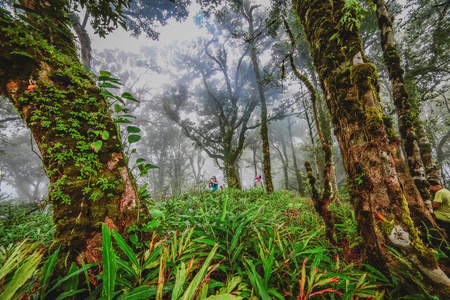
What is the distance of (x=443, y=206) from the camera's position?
122 inches

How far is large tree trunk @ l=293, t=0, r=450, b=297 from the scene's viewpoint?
1.39 metres

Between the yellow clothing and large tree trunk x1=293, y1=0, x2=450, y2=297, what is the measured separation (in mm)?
1527

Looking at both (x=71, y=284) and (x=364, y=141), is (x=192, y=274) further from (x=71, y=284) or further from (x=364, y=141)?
(x=364, y=141)

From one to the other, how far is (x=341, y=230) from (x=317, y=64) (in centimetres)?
301

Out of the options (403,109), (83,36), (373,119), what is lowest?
(373,119)

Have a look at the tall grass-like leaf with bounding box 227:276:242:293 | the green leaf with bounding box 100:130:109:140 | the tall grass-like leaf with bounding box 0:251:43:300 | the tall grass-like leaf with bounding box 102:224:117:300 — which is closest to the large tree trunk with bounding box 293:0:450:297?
the tall grass-like leaf with bounding box 227:276:242:293

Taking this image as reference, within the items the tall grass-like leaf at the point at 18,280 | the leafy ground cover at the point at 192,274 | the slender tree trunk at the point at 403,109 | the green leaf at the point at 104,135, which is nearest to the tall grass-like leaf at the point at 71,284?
the leafy ground cover at the point at 192,274

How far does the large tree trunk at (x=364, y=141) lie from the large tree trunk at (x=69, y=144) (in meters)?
2.40

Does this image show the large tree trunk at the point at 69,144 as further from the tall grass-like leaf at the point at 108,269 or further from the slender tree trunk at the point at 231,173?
the slender tree trunk at the point at 231,173

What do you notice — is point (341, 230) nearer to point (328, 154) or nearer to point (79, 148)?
point (328, 154)

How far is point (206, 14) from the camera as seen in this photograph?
8.24 metres

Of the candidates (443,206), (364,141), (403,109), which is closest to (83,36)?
(364,141)

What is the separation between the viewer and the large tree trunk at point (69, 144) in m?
1.36

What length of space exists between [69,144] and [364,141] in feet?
10.2
